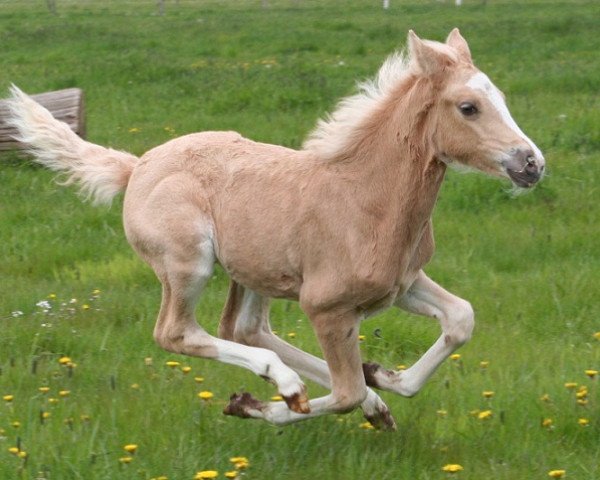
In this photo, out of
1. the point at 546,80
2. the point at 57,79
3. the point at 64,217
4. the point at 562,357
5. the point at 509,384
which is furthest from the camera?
the point at 57,79

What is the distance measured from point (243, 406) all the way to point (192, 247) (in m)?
0.81

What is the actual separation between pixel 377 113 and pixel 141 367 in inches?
71.5

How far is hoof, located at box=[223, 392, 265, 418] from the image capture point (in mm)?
5184

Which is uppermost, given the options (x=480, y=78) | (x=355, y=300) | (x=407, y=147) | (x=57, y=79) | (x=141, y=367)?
(x=480, y=78)

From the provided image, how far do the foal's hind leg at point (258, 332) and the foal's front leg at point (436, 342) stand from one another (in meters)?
0.40

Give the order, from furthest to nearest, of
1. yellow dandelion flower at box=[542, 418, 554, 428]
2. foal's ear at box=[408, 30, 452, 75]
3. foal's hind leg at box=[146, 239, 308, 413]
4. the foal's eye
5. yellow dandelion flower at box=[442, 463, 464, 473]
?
1. foal's hind leg at box=[146, 239, 308, 413]
2. yellow dandelion flower at box=[542, 418, 554, 428]
3. foal's ear at box=[408, 30, 452, 75]
4. the foal's eye
5. yellow dandelion flower at box=[442, 463, 464, 473]

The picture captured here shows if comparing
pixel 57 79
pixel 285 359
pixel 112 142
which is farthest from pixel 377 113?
pixel 57 79

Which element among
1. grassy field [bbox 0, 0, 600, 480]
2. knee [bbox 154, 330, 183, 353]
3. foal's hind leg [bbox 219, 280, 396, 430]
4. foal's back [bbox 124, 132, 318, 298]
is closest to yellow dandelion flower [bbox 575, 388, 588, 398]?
grassy field [bbox 0, 0, 600, 480]

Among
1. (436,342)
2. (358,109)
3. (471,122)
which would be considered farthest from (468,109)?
(436,342)

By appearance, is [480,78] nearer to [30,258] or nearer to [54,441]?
[54,441]

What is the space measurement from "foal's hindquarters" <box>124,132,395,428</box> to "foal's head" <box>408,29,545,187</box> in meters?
1.00

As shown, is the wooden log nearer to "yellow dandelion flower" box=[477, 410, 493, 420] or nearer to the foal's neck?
the foal's neck

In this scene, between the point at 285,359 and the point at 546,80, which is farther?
the point at 546,80

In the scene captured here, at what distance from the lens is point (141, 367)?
6121 mm
